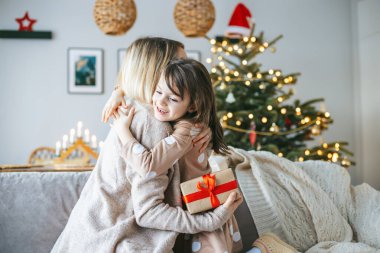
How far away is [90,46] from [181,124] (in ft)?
14.2

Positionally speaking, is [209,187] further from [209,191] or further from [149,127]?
[149,127]

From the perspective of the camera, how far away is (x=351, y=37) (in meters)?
5.82

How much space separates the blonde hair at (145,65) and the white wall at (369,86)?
4.54m

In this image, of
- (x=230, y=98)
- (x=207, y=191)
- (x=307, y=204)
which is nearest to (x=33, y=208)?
(x=207, y=191)

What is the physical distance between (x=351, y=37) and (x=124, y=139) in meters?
5.27

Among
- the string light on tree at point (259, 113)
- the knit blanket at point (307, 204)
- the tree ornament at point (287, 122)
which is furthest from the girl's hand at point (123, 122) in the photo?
the tree ornament at point (287, 122)

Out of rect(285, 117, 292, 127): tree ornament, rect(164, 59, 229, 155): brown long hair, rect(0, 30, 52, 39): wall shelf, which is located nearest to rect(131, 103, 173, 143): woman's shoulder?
rect(164, 59, 229, 155): brown long hair

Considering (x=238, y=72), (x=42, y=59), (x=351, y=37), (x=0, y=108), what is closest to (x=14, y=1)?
(x=42, y=59)

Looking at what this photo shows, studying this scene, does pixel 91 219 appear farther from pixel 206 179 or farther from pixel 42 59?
pixel 42 59

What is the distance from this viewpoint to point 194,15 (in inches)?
136

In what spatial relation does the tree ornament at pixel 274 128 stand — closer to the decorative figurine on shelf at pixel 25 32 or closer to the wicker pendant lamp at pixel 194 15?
the wicker pendant lamp at pixel 194 15

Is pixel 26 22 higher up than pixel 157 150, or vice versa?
pixel 26 22

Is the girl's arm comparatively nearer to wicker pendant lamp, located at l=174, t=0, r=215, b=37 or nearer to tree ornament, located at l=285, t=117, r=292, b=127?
wicker pendant lamp, located at l=174, t=0, r=215, b=37

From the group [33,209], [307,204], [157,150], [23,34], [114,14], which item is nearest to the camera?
[157,150]
